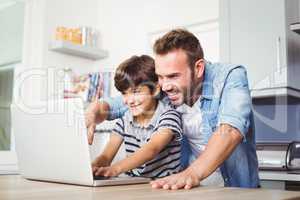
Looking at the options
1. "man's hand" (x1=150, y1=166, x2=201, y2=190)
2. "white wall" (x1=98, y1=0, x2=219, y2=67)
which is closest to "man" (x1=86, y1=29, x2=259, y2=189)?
"man's hand" (x1=150, y1=166, x2=201, y2=190)

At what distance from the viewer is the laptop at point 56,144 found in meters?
0.96

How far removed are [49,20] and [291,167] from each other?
2.06 metres

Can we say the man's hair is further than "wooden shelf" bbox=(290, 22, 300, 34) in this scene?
No

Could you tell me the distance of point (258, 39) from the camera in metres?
2.46

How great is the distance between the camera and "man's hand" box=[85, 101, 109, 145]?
1.37 m

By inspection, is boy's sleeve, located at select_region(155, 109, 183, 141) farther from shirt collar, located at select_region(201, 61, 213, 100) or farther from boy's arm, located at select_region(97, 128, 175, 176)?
shirt collar, located at select_region(201, 61, 213, 100)

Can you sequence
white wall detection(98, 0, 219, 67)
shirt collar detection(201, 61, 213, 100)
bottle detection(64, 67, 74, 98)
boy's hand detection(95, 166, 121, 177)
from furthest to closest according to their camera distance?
1. bottle detection(64, 67, 74, 98)
2. white wall detection(98, 0, 219, 67)
3. shirt collar detection(201, 61, 213, 100)
4. boy's hand detection(95, 166, 121, 177)

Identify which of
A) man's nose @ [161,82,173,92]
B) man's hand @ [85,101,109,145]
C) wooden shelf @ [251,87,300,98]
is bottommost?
man's hand @ [85,101,109,145]

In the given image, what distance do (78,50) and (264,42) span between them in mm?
1448

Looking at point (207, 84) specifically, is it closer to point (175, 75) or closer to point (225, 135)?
point (175, 75)

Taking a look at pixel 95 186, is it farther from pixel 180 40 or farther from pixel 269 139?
pixel 269 139

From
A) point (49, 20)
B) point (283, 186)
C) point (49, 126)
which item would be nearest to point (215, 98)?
point (49, 126)

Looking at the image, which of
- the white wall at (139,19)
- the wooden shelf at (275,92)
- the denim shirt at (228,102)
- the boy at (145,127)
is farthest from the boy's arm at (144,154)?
the white wall at (139,19)

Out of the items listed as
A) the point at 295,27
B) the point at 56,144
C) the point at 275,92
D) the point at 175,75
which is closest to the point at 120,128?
the point at 175,75
